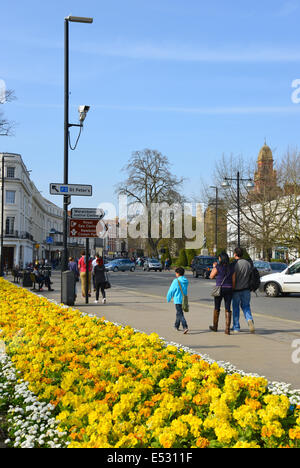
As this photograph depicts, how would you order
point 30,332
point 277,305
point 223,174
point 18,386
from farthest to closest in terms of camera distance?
point 223,174 < point 277,305 < point 30,332 < point 18,386

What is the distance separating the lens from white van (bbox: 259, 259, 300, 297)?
73.3 ft

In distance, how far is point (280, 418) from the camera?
444cm

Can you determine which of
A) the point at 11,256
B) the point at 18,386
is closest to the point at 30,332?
the point at 18,386

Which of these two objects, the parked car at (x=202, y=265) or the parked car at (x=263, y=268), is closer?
the parked car at (x=263, y=268)

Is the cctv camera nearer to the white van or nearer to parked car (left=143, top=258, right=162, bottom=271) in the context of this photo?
the white van

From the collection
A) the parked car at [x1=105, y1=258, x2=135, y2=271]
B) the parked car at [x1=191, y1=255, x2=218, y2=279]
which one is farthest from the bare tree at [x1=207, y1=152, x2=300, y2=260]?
the parked car at [x1=105, y1=258, x2=135, y2=271]

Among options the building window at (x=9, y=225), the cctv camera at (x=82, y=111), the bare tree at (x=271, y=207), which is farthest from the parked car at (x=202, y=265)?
the building window at (x=9, y=225)

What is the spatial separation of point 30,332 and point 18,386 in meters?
2.99

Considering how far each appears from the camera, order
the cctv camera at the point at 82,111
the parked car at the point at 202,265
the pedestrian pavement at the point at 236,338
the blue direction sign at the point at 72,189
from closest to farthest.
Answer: the pedestrian pavement at the point at 236,338 → the blue direction sign at the point at 72,189 → the cctv camera at the point at 82,111 → the parked car at the point at 202,265

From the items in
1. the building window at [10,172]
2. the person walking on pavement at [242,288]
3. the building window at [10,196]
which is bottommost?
the person walking on pavement at [242,288]

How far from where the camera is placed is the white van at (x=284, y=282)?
22.3 m

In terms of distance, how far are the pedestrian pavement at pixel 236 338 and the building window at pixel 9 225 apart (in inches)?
2833

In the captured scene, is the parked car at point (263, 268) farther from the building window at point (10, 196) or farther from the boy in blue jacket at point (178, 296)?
the building window at point (10, 196)
